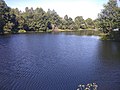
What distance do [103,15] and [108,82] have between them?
7842 centimetres

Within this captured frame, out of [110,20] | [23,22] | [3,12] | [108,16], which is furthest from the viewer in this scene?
[23,22]

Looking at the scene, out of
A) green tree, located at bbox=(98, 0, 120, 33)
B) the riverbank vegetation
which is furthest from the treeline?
green tree, located at bbox=(98, 0, 120, 33)

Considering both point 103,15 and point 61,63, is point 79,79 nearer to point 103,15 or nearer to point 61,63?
point 61,63

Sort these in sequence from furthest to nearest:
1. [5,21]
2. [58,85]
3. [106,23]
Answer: [5,21], [106,23], [58,85]

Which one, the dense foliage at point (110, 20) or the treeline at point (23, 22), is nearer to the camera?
the dense foliage at point (110, 20)

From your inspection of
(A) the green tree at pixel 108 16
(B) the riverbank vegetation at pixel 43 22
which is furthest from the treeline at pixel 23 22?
(A) the green tree at pixel 108 16

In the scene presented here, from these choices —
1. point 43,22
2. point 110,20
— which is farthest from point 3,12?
point 110,20

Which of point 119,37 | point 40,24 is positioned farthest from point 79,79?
point 40,24

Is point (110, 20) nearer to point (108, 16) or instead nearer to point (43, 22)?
point (108, 16)

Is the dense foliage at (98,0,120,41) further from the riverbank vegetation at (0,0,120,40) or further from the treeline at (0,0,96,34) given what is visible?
the treeline at (0,0,96,34)

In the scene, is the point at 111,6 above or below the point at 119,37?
above

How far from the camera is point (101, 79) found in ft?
95.3

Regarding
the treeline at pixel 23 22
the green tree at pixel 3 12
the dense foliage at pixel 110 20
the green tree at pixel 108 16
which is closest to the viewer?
the dense foliage at pixel 110 20

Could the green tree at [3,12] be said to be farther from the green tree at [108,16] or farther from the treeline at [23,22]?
the green tree at [108,16]
